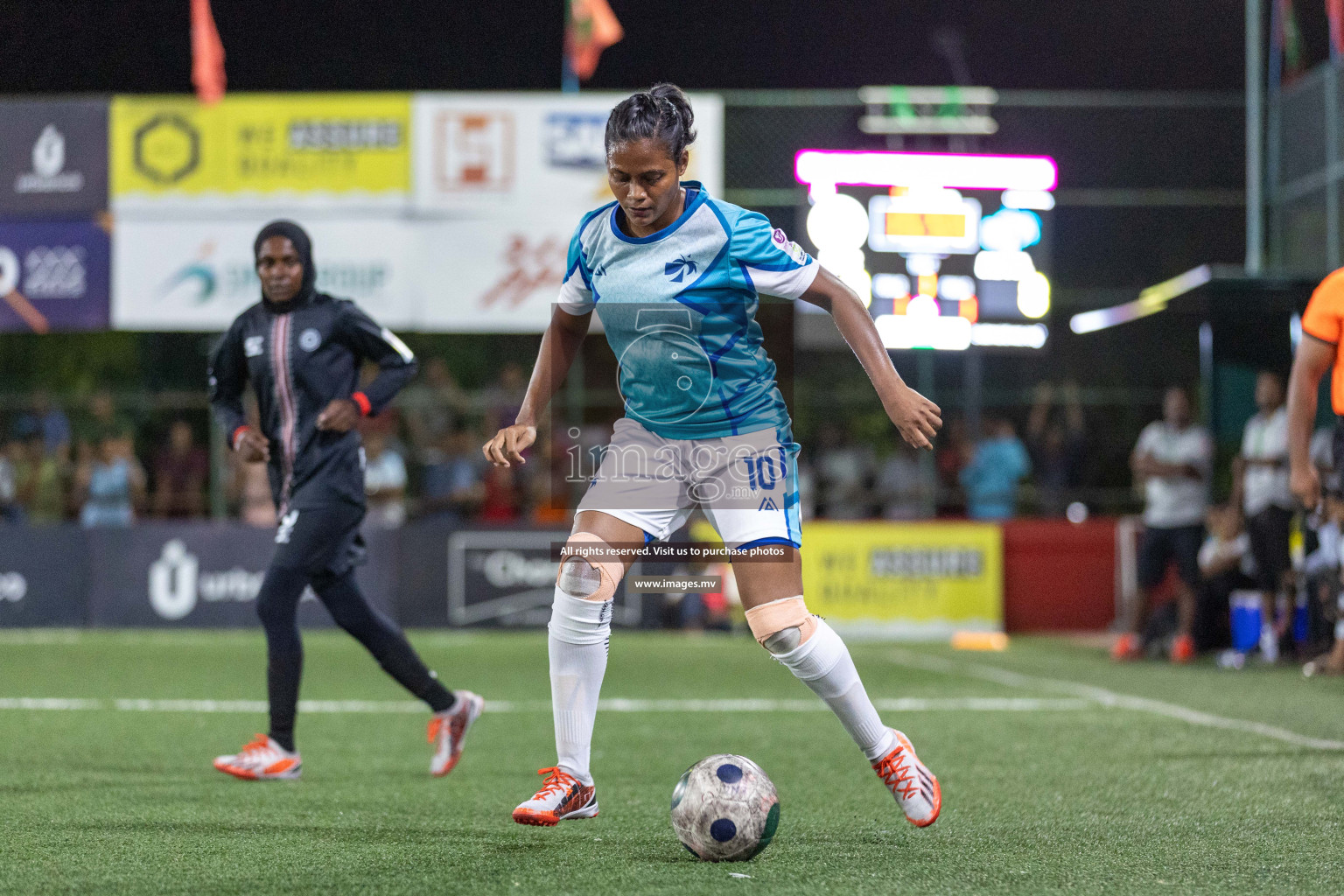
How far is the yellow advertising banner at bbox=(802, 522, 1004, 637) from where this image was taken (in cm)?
1462

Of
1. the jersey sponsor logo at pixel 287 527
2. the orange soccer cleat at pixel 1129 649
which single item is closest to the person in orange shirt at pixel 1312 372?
the jersey sponsor logo at pixel 287 527

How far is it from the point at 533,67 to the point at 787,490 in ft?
68.1

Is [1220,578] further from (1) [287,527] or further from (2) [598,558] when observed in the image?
(2) [598,558]

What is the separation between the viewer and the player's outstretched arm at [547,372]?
420 centimetres

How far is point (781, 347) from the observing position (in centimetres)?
1569

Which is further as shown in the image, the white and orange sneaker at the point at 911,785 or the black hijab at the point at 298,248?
the black hijab at the point at 298,248

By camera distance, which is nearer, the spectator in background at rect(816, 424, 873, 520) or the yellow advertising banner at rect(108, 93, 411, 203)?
the yellow advertising banner at rect(108, 93, 411, 203)

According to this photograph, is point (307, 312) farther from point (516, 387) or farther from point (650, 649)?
point (516, 387)

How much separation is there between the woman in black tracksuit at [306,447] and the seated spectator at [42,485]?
436 inches

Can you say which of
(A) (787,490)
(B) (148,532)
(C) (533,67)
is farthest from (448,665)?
(C) (533,67)

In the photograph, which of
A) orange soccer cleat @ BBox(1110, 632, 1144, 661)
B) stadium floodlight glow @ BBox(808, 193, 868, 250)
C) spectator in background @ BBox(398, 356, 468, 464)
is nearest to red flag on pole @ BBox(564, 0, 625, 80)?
spectator in background @ BBox(398, 356, 468, 464)

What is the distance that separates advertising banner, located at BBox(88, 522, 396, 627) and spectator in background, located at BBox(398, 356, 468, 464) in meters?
2.05

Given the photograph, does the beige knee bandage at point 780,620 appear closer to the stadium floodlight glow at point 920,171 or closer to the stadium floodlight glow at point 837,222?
the stadium floodlight glow at point 837,222

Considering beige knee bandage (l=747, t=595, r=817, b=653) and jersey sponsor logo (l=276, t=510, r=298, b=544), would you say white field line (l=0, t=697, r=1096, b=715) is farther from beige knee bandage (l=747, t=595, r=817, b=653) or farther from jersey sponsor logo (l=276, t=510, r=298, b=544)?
beige knee bandage (l=747, t=595, r=817, b=653)
